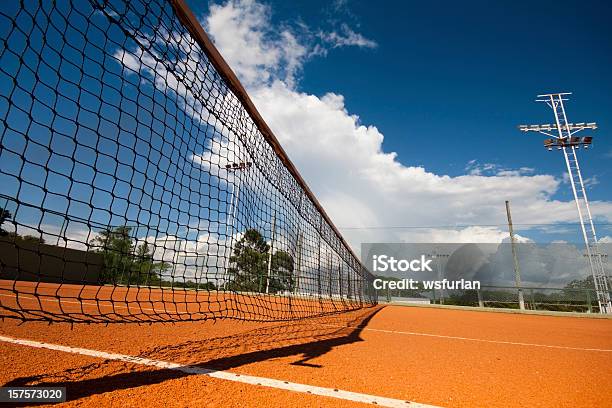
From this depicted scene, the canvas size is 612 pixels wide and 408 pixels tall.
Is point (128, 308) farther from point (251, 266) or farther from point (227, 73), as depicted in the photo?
point (251, 266)

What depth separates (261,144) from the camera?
5180 mm

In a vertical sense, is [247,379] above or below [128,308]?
below

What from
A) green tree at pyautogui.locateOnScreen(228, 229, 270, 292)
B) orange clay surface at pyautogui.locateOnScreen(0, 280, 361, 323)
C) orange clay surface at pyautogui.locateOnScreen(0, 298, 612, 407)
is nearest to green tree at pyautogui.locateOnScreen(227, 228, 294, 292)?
green tree at pyautogui.locateOnScreen(228, 229, 270, 292)

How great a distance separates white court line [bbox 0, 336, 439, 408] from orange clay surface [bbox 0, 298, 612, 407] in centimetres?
9

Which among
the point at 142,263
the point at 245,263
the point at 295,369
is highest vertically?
the point at 245,263

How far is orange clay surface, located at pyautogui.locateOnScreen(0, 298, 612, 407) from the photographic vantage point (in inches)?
85.4

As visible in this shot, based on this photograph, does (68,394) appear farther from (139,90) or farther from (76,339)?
(139,90)

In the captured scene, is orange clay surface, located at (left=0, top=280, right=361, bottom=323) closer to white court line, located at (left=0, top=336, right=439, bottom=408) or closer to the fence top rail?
white court line, located at (left=0, top=336, right=439, bottom=408)

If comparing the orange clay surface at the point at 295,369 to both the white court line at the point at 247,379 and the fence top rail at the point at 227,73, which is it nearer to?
the white court line at the point at 247,379

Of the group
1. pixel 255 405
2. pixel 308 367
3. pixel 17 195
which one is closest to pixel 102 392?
pixel 255 405

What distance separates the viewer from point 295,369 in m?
2.87

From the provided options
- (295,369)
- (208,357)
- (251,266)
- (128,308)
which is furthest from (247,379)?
(251,266)

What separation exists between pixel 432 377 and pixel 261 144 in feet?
12.8

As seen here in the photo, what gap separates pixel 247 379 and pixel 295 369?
0.54 metres
